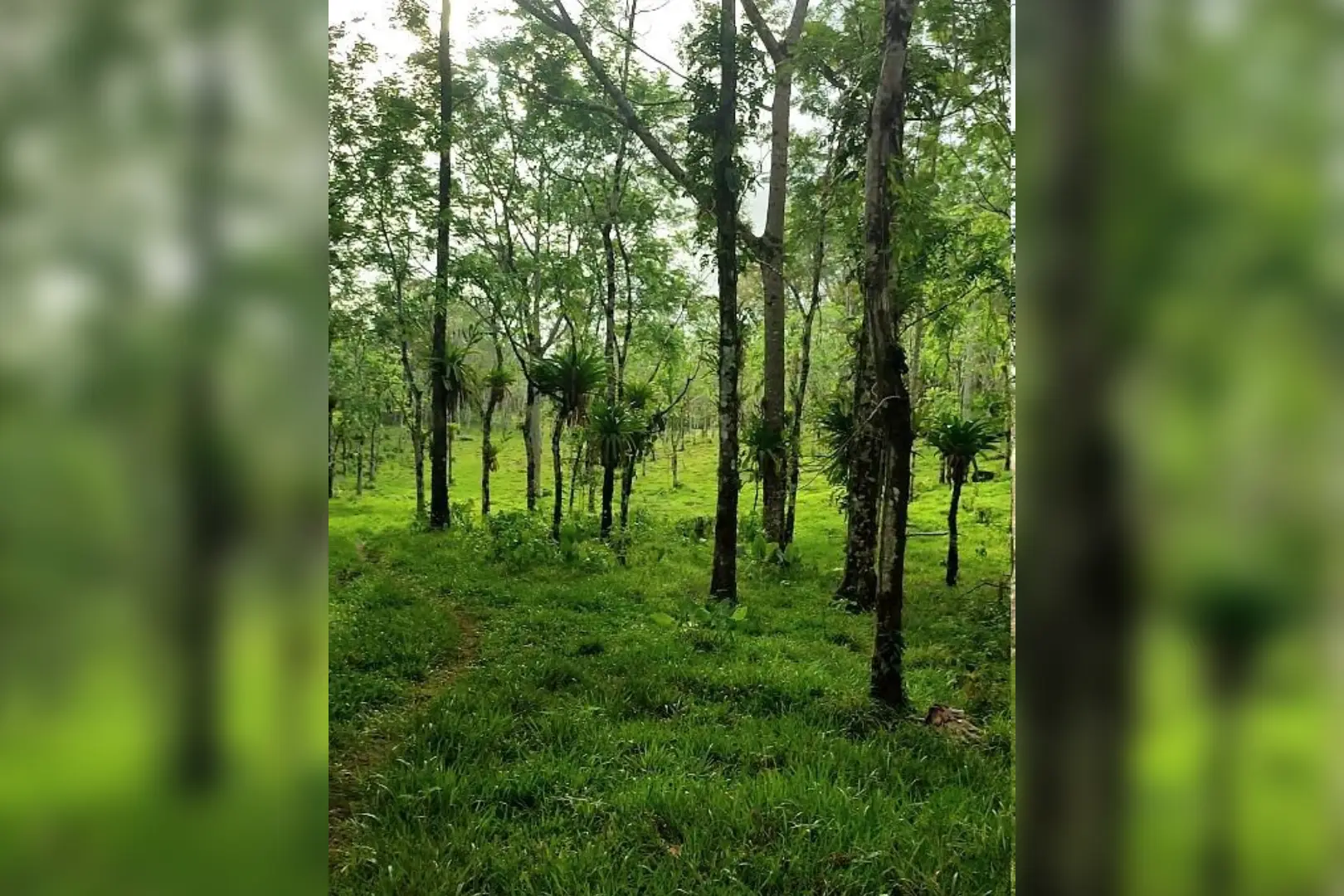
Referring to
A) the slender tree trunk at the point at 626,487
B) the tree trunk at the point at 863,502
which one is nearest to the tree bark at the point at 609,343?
the slender tree trunk at the point at 626,487

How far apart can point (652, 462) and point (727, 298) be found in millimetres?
4560

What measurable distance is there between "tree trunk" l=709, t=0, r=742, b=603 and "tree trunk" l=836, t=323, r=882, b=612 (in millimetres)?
697

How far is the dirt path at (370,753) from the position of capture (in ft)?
7.13

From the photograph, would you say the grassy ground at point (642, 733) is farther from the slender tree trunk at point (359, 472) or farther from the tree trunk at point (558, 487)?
the slender tree trunk at point (359, 472)

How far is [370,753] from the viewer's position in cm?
266
